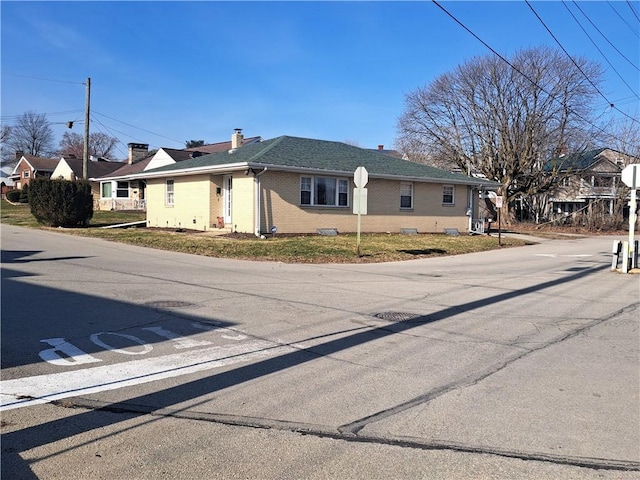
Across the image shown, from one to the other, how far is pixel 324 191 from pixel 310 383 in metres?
19.5

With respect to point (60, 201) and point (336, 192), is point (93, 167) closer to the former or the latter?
point (60, 201)

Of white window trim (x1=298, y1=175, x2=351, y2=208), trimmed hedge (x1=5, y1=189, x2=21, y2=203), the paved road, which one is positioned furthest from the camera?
trimmed hedge (x1=5, y1=189, x2=21, y2=203)

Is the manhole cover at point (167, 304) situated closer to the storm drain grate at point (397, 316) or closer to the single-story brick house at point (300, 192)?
the storm drain grate at point (397, 316)

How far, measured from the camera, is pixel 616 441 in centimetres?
425

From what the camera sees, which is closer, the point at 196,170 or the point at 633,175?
the point at 633,175

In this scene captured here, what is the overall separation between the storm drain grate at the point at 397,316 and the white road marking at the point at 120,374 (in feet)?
7.72

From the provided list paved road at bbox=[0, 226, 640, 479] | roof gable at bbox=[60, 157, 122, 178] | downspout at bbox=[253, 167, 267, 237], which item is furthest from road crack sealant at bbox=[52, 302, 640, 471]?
roof gable at bbox=[60, 157, 122, 178]

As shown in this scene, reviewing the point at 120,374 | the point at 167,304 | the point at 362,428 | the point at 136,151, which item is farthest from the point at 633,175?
the point at 136,151

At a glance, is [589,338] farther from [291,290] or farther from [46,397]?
[46,397]

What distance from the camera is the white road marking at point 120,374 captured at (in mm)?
4844

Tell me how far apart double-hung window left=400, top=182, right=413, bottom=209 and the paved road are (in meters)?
17.1

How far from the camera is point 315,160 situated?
80.9ft

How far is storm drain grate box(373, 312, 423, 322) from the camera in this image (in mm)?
8634

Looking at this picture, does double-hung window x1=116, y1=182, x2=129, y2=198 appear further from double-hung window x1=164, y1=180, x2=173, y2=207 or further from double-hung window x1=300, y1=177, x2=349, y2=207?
double-hung window x1=300, y1=177, x2=349, y2=207
